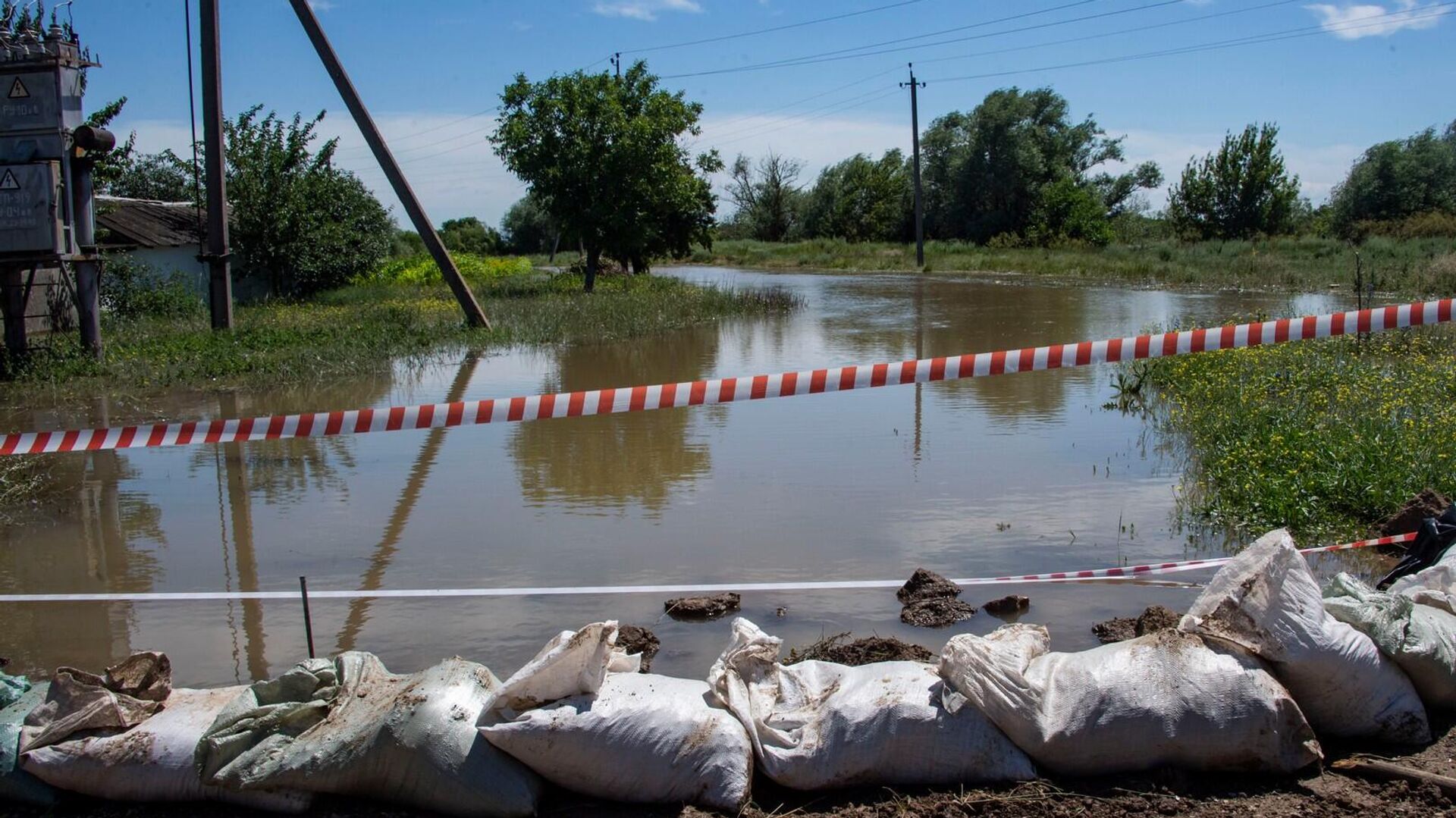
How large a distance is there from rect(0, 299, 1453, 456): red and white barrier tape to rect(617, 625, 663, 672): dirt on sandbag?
1.07 metres

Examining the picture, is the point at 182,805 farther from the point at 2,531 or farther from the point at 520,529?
the point at 2,531

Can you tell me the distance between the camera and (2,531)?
6.89 metres

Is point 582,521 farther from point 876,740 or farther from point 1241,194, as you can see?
point 1241,194

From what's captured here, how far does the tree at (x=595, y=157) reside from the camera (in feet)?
93.1

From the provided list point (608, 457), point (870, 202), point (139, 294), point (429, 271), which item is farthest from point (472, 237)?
point (608, 457)

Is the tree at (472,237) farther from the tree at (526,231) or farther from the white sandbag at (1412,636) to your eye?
the white sandbag at (1412,636)

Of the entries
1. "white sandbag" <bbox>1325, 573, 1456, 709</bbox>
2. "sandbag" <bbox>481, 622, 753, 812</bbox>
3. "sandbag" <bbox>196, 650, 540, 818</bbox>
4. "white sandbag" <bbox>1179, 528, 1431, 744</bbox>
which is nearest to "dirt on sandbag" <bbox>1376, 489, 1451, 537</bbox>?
"white sandbag" <bbox>1325, 573, 1456, 709</bbox>

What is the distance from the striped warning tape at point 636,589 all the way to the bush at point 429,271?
24728mm

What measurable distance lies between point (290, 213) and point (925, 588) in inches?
1001

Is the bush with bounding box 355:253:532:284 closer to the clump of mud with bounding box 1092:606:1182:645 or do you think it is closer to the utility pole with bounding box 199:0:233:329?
the utility pole with bounding box 199:0:233:329

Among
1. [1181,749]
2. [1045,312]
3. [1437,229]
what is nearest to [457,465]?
[1181,749]

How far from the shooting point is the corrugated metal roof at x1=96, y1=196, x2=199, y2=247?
24.6 meters

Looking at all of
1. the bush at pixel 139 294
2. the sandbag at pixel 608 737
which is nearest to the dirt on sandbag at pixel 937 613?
the sandbag at pixel 608 737

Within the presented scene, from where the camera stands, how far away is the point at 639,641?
15.2 ft
